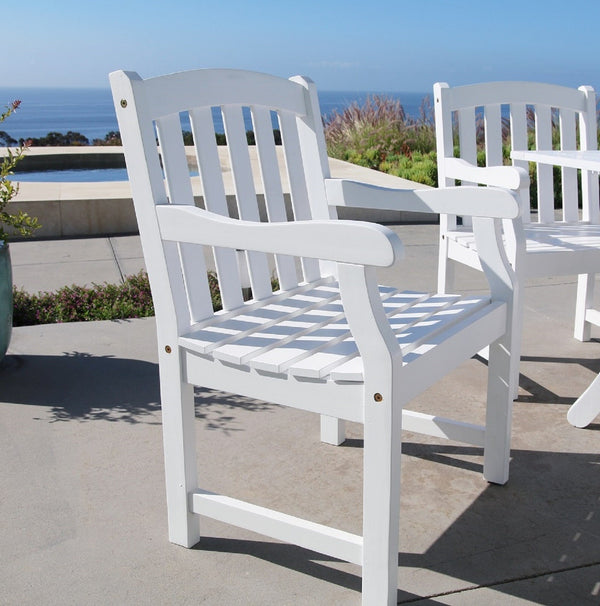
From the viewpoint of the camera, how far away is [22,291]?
3590mm

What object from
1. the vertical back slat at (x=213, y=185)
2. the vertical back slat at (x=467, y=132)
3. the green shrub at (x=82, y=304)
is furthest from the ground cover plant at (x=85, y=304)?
the vertical back slat at (x=213, y=185)

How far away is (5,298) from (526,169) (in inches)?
70.3

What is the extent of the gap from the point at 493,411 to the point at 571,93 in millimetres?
1606

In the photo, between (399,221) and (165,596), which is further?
(399,221)

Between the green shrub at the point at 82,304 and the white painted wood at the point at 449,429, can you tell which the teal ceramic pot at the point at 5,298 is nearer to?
the green shrub at the point at 82,304

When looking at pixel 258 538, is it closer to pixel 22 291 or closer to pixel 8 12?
pixel 22 291

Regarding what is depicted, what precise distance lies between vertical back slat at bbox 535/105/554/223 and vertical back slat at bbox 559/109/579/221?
53 mm

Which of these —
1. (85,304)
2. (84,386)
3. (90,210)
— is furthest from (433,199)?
(90,210)

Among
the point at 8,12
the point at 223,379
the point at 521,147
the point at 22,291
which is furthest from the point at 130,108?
the point at 8,12

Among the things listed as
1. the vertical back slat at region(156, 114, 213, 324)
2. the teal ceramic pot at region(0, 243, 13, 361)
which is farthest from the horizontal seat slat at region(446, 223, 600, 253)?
the teal ceramic pot at region(0, 243, 13, 361)

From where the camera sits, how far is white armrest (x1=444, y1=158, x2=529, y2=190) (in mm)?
2104

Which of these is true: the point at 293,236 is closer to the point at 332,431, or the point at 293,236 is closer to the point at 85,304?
the point at 332,431

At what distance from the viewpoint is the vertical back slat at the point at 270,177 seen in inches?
80.0

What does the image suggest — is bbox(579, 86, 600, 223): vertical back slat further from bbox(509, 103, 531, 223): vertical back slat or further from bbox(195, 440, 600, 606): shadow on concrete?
bbox(195, 440, 600, 606): shadow on concrete
